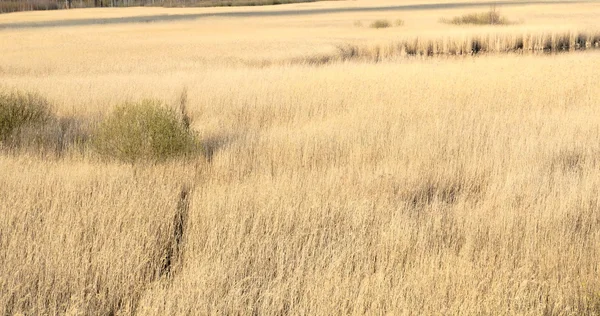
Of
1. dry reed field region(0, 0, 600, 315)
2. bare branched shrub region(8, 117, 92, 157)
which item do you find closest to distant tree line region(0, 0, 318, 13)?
dry reed field region(0, 0, 600, 315)

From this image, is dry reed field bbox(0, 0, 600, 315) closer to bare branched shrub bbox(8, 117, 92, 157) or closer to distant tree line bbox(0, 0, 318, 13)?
bare branched shrub bbox(8, 117, 92, 157)

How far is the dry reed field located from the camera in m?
4.21

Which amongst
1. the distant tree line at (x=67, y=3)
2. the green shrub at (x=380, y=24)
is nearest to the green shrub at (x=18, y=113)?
the green shrub at (x=380, y=24)

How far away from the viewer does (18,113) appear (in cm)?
939

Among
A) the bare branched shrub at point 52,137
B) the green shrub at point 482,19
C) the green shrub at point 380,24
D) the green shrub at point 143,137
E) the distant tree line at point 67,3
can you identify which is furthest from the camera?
the distant tree line at point 67,3

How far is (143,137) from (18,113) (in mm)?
2784

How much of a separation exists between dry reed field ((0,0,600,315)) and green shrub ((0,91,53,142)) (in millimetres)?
38

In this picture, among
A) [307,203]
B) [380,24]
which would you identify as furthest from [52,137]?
[380,24]

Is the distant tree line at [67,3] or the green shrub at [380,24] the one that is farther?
the distant tree line at [67,3]

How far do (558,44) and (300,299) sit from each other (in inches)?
948

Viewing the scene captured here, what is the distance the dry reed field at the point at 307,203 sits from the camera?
421 centimetres

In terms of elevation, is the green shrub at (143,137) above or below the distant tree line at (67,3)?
below

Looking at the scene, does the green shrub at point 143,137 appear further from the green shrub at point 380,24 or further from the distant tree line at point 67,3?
the distant tree line at point 67,3

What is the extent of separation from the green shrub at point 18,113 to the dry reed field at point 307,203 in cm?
4
